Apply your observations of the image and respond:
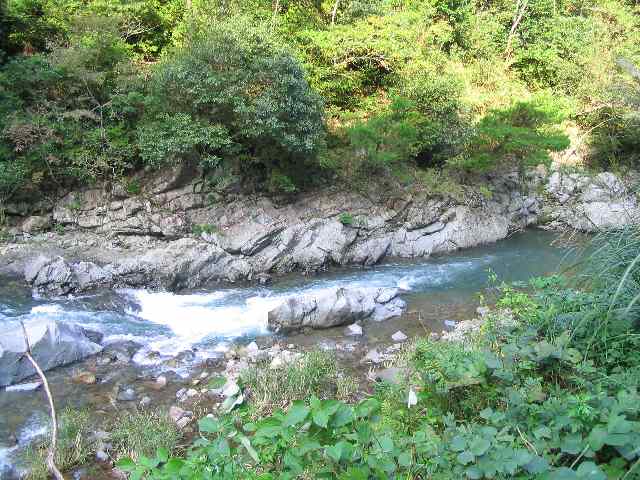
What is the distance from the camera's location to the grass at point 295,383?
19.6 feet

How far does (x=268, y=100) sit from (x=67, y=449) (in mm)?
8582

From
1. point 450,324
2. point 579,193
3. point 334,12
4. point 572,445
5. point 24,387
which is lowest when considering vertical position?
point 579,193

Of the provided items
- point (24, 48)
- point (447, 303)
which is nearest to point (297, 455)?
point (447, 303)

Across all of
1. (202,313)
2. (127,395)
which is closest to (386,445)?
(127,395)

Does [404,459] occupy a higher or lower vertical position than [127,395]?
higher

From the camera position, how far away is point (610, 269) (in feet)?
10.3

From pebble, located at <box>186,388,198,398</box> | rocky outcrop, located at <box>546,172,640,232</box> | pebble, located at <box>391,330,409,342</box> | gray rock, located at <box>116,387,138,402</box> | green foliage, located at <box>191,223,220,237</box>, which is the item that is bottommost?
rocky outcrop, located at <box>546,172,640,232</box>

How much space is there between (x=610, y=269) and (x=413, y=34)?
50.4 ft

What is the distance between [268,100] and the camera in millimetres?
11516

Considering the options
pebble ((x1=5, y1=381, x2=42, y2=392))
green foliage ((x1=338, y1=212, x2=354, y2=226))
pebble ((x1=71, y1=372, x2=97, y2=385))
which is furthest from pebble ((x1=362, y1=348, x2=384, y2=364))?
green foliage ((x1=338, y1=212, x2=354, y2=226))

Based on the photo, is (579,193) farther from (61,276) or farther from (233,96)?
(61,276)

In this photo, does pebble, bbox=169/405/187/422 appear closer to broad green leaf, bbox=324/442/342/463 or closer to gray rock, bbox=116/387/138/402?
gray rock, bbox=116/387/138/402

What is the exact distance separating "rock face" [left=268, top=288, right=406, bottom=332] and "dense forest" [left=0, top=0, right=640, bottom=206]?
4.65 m

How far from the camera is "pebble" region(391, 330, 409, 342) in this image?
8.24 metres
